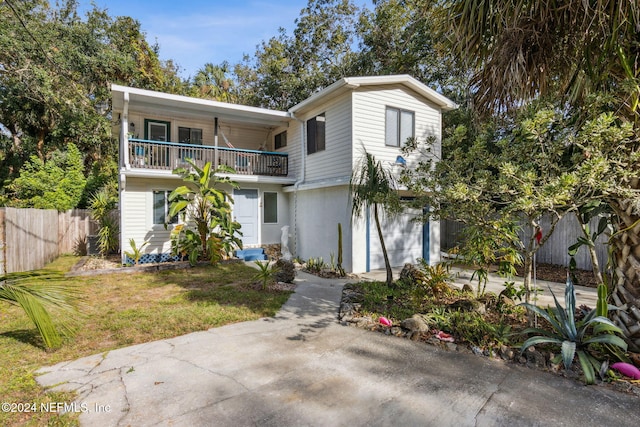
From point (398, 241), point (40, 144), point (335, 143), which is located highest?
point (40, 144)

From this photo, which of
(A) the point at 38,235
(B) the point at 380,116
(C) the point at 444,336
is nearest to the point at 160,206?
(A) the point at 38,235

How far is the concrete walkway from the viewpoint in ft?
9.45

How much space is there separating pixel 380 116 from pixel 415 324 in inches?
280

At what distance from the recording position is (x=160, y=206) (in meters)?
11.2

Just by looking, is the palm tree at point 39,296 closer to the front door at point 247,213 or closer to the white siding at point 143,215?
the white siding at point 143,215

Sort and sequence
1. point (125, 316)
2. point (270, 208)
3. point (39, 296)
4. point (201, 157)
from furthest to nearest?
point (270, 208) → point (201, 157) → point (125, 316) → point (39, 296)

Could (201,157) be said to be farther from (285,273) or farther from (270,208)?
(285,273)

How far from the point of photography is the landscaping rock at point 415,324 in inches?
189

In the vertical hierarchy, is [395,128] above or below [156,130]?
below

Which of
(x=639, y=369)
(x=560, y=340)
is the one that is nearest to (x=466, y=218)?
(x=560, y=340)

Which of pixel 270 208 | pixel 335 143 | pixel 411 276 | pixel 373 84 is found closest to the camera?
pixel 411 276

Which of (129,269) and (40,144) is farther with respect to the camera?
(40,144)

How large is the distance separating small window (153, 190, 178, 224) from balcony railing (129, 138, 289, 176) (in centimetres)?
93

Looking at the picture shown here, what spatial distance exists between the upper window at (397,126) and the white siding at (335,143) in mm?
1402
